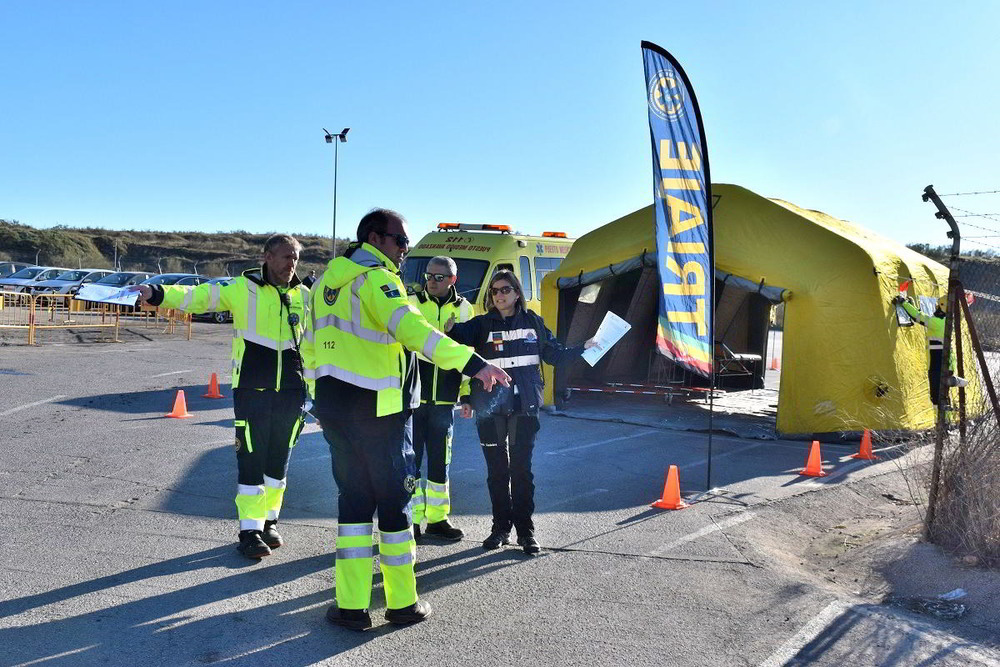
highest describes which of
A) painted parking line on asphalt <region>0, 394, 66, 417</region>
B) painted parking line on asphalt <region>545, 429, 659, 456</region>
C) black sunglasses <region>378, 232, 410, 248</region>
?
black sunglasses <region>378, 232, 410, 248</region>

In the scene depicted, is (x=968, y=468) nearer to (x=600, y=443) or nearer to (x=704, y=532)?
(x=704, y=532)

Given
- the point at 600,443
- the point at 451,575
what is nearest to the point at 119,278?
the point at 600,443

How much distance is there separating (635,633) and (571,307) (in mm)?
9254

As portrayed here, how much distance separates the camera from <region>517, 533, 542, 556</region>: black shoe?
6047mm

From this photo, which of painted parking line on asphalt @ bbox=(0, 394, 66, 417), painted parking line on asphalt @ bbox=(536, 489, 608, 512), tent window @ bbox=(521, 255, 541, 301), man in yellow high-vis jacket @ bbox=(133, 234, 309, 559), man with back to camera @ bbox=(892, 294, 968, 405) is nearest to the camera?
man in yellow high-vis jacket @ bbox=(133, 234, 309, 559)

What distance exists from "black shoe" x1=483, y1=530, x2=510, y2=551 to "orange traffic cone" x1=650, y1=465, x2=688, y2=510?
181 cm

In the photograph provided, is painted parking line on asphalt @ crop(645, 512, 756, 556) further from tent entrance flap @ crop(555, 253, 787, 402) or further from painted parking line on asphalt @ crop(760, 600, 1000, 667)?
tent entrance flap @ crop(555, 253, 787, 402)

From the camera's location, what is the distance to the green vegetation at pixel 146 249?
70.3m

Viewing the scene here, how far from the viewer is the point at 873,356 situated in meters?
11.2

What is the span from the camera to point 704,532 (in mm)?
6754

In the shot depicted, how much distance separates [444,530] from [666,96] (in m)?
4.26

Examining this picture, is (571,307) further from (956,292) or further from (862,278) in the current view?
(956,292)

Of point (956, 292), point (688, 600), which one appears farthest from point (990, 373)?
point (688, 600)

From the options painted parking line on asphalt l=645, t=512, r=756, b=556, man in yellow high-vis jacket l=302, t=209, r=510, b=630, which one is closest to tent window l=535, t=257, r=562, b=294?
painted parking line on asphalt l=645, t=512, r=756, b=556
